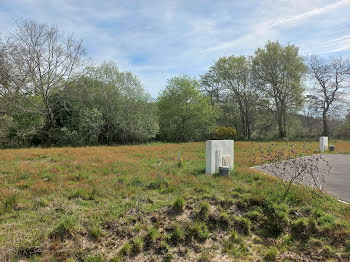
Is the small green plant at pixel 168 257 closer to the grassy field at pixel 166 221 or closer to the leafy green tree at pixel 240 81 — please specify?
the grassy field at pixel 166 221

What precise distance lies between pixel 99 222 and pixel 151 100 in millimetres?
22101

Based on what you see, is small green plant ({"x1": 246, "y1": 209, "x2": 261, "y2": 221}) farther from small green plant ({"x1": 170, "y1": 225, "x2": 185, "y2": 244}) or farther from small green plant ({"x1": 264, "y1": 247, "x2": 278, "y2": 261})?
small green plant ({"x1": 170, "y1": 225, "x2": 185, "y2": 244})

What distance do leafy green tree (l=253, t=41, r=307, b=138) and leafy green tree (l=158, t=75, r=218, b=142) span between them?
350 inches

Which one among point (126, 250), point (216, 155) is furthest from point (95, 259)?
point (216, 155)

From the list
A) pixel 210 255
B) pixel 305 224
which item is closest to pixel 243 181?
pixel 305 224

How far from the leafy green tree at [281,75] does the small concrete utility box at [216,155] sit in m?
25.3

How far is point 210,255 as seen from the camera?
3.93 meters

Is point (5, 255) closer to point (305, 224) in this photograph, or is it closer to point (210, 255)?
point (210, 255)

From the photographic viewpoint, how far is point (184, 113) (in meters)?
28.4

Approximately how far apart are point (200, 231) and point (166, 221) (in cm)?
73

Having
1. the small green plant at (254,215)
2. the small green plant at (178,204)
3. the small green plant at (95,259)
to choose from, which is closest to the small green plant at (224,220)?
the small green plant at (254,215)

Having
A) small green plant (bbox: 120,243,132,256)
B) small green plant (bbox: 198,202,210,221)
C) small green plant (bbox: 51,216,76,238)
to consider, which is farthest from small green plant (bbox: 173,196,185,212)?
small green plant (bbox: 51,216,76,238)

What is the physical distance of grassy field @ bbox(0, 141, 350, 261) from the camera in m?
3.89

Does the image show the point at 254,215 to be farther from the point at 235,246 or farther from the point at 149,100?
the point at 149,100
